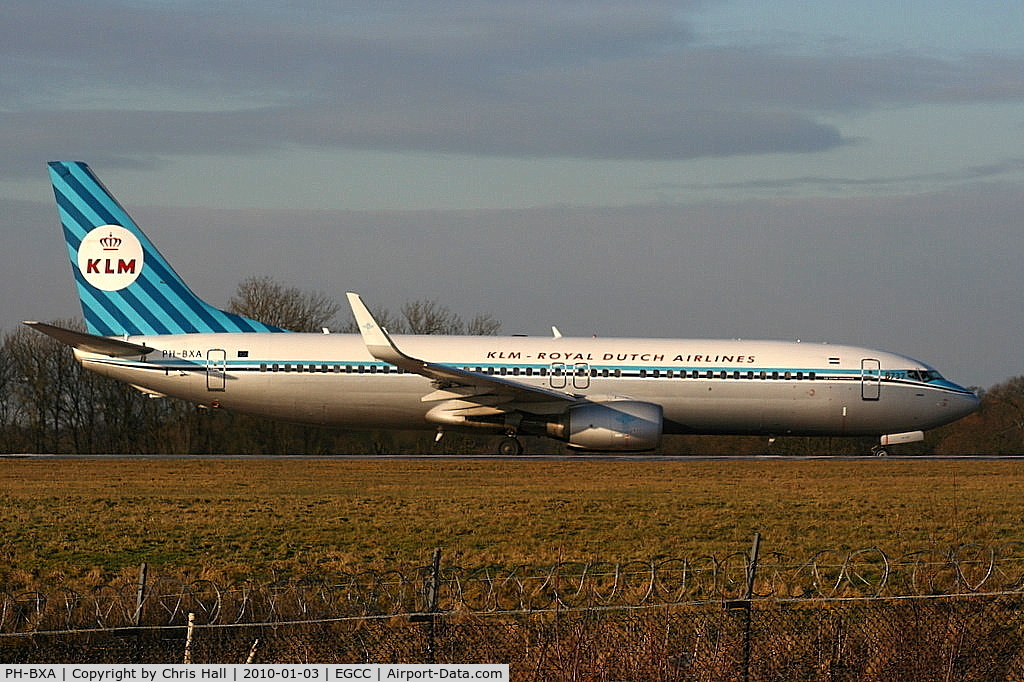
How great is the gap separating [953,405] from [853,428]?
3064 mm

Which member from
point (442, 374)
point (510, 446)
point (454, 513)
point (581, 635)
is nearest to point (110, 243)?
point (442, 374)

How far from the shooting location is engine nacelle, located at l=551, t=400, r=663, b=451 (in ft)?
119

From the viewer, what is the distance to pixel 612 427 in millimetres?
36375

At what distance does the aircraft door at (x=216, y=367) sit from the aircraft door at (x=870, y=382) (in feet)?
59.0

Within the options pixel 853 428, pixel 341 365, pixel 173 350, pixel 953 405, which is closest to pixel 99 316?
pixel 173 350

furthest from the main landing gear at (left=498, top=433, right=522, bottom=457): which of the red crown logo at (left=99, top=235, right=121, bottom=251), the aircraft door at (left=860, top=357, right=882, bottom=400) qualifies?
the red crown logo at (left=99, top=235, right=121, bottom=251)

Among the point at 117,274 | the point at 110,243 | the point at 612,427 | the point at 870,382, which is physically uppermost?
the point at 110,243

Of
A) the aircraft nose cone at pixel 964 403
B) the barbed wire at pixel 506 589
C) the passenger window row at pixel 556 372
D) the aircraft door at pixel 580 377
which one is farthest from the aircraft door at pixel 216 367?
the barbed wire at pixel 506 589

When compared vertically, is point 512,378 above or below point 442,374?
above

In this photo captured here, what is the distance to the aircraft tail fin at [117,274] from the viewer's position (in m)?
39.3

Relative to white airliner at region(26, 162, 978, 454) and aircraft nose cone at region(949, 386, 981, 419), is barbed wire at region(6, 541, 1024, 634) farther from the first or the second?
aircraft nose cone at region(949, 386, 981, 419)

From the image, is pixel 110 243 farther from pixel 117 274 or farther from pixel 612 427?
pixel 612 427

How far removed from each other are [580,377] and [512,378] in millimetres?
1896

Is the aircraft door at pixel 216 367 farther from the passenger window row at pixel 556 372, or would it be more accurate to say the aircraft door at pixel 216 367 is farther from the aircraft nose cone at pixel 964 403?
the aircraft nose cone at pixel 964 403
